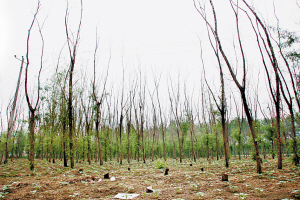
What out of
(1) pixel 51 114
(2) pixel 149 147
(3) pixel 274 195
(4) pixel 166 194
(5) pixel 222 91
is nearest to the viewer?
Result: (3) pixel 274 195

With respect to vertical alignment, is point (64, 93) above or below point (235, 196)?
above

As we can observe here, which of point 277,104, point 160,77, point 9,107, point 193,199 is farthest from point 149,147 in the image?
point 193,199

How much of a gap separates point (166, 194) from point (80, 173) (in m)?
7.38

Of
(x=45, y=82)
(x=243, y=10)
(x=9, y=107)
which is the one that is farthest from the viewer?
(x=9, y=107)

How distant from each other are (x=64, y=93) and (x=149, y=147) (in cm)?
2737

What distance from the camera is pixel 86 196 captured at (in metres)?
5.87

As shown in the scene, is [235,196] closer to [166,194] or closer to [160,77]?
[166,194]

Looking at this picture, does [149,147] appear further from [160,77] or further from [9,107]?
[9,107]

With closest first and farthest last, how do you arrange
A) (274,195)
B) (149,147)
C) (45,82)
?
(274,195), (45,82), (149,147)

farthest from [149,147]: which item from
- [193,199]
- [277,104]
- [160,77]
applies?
[193,199]

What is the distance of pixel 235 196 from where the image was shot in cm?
508

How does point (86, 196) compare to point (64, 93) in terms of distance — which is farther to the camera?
point (64, 93)

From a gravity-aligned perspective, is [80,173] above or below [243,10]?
below

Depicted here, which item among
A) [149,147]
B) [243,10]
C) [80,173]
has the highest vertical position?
[243,10]
